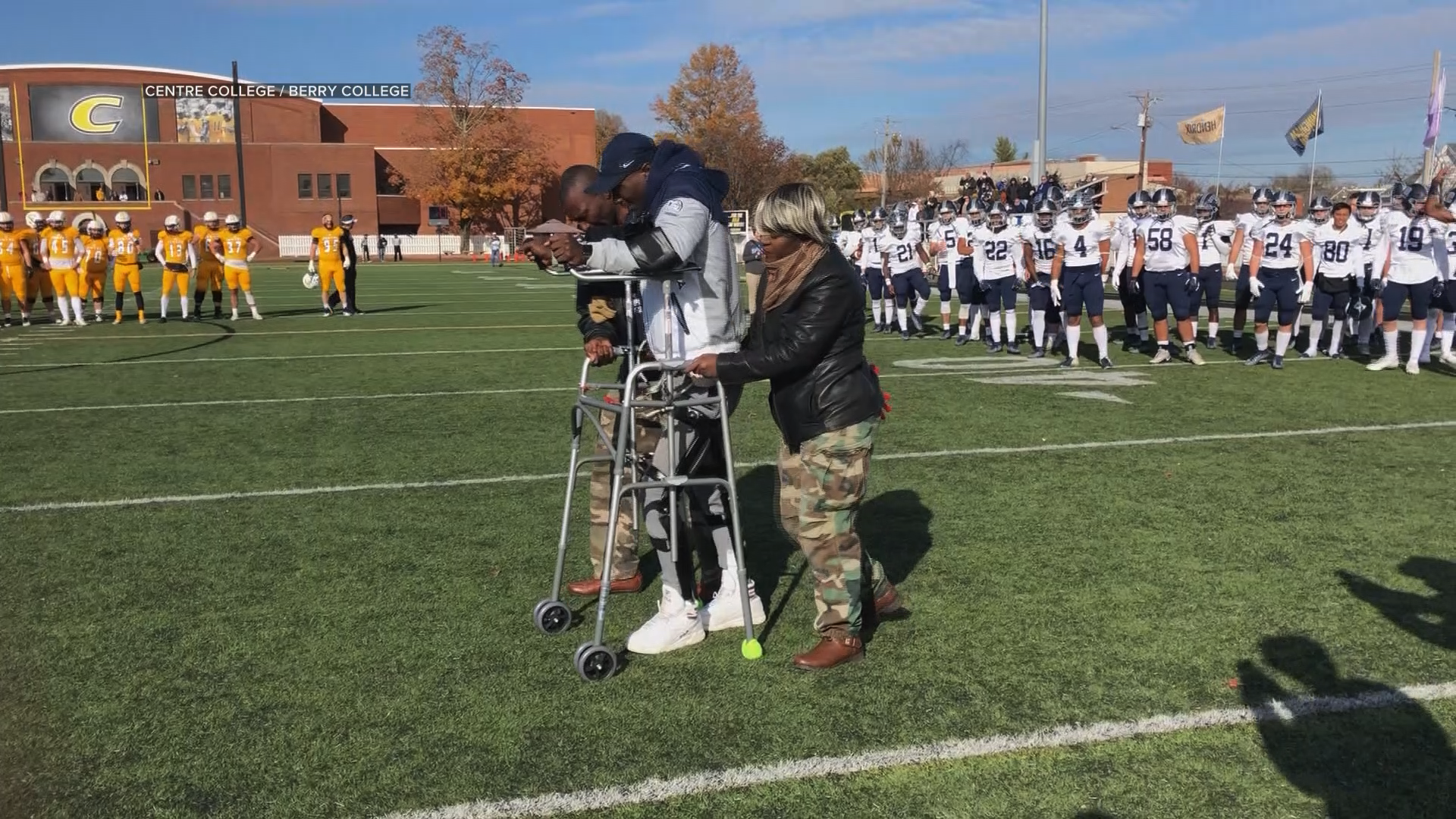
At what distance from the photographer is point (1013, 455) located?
759cm

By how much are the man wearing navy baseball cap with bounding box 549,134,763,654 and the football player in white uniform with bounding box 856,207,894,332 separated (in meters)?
13.3

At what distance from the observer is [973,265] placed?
48.5 feet

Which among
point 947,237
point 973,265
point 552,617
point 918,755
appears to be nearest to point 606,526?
point 552,617

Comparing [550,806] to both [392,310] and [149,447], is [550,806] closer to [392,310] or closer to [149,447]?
[149,447]

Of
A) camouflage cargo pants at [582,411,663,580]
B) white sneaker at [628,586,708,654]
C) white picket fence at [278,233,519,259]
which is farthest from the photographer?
white picket fence at [278,233,519,259]

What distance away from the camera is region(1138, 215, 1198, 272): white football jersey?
12.5 metres

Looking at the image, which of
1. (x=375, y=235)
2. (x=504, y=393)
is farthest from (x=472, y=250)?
(x=504, y=393)

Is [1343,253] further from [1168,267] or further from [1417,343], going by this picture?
[1168,267]

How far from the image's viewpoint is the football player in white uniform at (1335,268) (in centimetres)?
1224

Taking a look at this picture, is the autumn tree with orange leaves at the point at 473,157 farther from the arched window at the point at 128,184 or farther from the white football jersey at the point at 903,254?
the white football jersey at the point at 903,254

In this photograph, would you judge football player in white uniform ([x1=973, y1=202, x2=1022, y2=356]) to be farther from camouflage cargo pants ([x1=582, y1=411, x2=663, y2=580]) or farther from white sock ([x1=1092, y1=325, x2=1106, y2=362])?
camouflage cargo pants ([x1=582, y1=411, x2=663, y2=580])

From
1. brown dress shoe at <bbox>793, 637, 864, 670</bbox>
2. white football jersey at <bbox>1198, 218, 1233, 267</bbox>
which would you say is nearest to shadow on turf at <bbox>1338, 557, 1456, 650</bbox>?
brown dress shoe at <bbox>793, 637, 864, 670</bbox>

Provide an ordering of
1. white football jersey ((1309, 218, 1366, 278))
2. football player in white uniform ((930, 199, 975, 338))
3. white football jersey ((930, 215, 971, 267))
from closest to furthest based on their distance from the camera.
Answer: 1. white football jersey ((1309, 218, 1366, 278))
2. football player in white uniform ((930, 199, 975, 338))
3. white football jersey ((930, 215, 971, 267))

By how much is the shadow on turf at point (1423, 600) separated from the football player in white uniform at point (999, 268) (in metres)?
9.20
